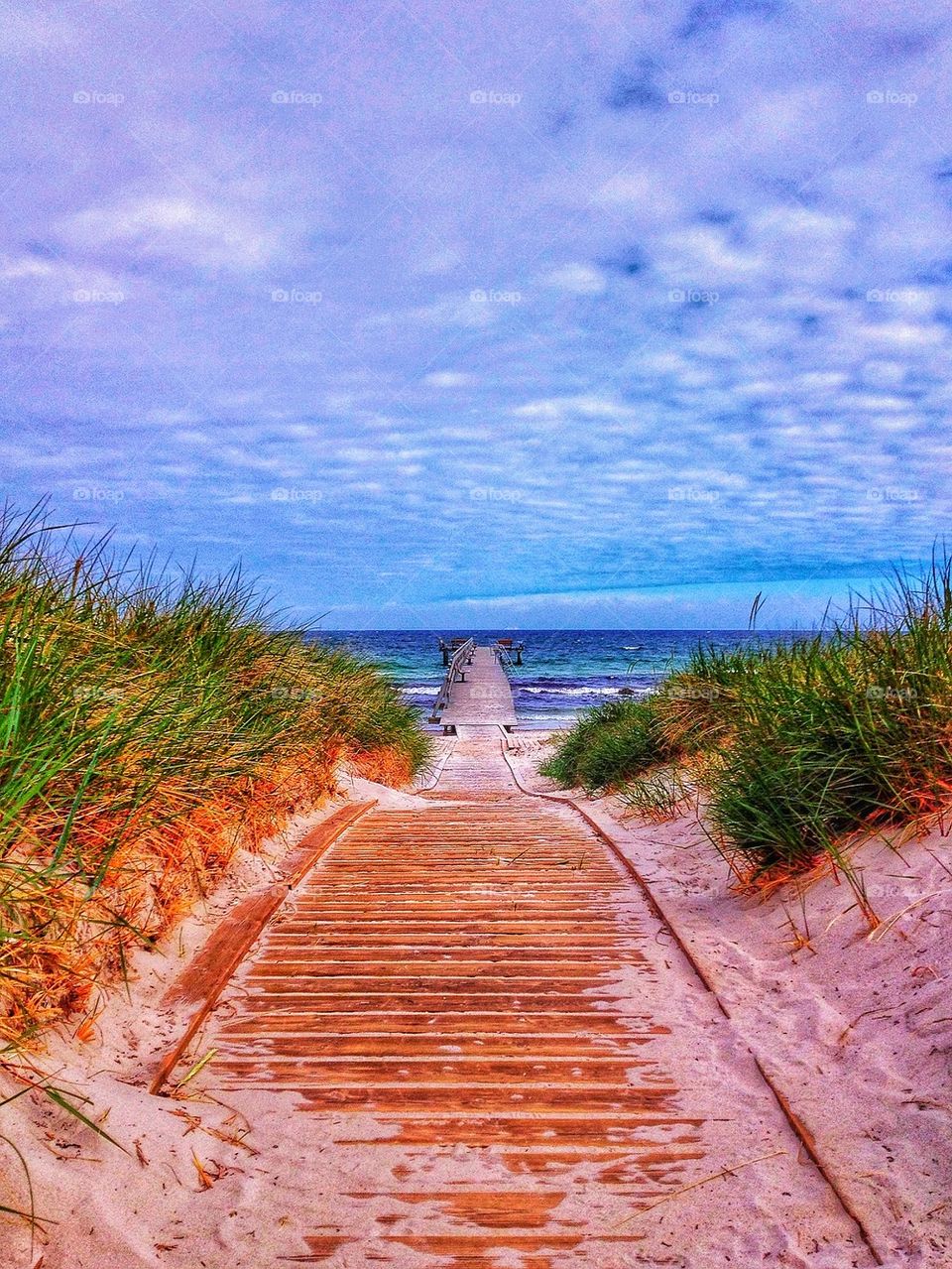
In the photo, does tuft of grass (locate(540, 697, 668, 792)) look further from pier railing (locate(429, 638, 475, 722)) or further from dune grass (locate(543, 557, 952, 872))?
pier railing (locate(429, 638, 475, 722))

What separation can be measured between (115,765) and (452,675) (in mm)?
22846

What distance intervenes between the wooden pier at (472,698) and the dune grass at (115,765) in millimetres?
15644

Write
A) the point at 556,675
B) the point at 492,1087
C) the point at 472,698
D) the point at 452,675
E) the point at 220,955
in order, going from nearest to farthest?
the point at 492,1087, the point at 220,955, the point at 472,698, the point at 452,675, the point at 556,675

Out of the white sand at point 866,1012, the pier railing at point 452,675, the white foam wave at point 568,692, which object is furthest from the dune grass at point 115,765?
the white foam wave at point 568,692

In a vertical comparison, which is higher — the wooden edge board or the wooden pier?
the wooden pier

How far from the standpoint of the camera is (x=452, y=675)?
2616 cm

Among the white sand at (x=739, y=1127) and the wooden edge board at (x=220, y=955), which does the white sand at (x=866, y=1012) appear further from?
the wooden edge board at (x=220, y=955)

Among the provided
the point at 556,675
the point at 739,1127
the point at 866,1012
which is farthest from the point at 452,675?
the point at 739,1127

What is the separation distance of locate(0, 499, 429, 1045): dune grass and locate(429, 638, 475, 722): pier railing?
1693cm

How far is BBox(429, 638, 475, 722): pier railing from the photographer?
2367 cm

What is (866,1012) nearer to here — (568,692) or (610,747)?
(610,747)

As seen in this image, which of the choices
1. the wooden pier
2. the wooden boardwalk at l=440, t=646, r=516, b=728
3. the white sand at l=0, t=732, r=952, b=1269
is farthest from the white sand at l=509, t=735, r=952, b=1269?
the wooden boardwalk at l=440, t=646, r=516, b=728

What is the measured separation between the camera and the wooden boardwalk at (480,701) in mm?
22656

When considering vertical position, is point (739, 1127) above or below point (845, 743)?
below
